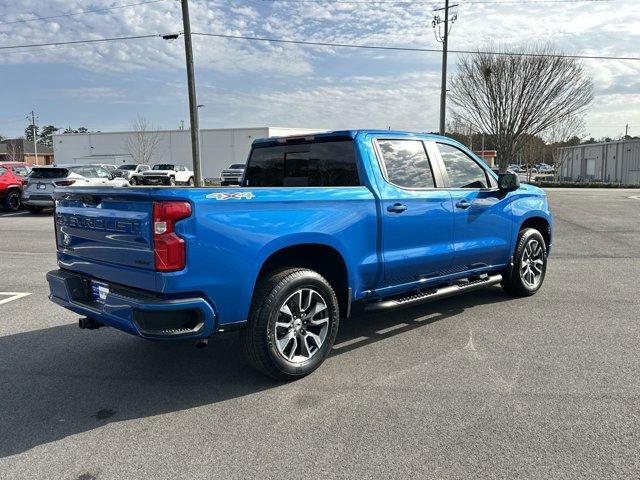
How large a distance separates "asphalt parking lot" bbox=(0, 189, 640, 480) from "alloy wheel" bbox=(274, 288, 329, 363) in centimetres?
25

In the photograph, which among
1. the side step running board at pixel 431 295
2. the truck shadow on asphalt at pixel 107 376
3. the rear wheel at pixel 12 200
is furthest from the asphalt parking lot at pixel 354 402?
the rear wheel at pixel 12 200

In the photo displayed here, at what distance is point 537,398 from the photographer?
370 cm

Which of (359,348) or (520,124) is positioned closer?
(359,348)

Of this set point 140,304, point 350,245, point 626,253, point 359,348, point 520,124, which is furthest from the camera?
point 520,124

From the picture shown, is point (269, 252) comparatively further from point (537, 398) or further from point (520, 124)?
point (520, 124)

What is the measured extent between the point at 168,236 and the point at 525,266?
15.2 feet

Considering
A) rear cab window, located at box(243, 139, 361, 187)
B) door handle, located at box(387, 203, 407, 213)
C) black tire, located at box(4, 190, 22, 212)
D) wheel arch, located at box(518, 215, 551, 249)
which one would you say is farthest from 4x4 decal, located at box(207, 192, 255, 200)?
black tire, located at box(4, 190, 22, 212)

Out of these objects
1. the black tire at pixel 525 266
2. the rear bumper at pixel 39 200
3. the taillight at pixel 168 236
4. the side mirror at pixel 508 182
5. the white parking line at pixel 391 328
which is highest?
the side mirror at pixel 508 182

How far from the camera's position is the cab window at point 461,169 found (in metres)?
5.45

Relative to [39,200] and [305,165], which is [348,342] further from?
[39,200]

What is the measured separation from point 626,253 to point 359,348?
7349mm

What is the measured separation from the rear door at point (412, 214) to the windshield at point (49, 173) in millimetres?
14810

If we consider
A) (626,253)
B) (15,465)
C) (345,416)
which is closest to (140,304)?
(15,465)

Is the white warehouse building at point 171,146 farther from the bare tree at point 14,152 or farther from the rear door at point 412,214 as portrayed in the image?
the rear door at point 412,214
